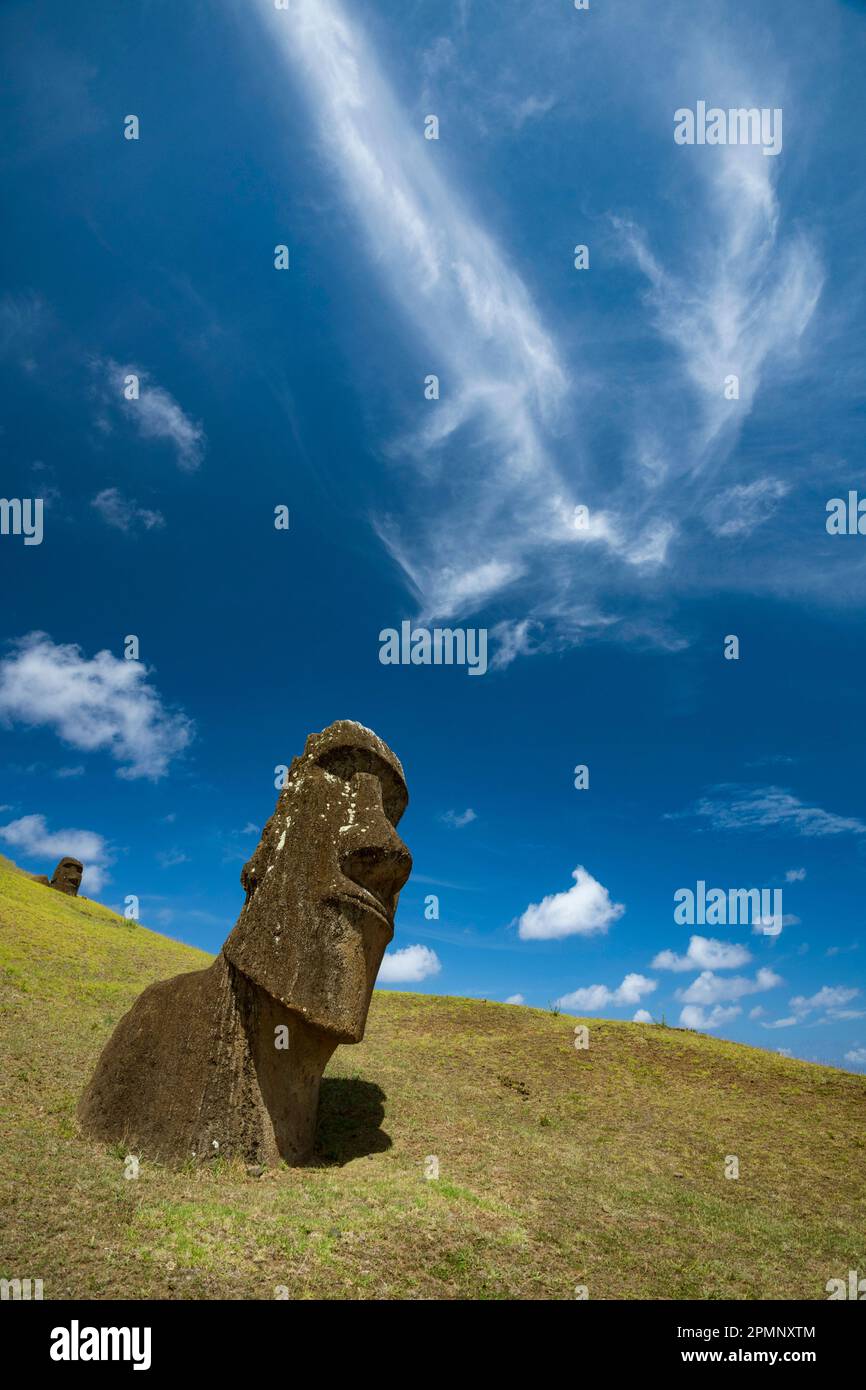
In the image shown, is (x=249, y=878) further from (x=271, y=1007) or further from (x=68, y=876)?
(x=68, y=876)

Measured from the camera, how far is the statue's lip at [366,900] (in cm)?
1048

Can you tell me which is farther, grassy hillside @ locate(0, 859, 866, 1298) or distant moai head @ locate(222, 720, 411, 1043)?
distant moai head @ locate(222, 720, 411, 1043)

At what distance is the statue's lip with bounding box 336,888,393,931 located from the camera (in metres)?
10.5

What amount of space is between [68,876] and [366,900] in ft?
125

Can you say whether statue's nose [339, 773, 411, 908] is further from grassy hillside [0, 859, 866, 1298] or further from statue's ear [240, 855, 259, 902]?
grassy hillside [0, 859, 866, 1298]

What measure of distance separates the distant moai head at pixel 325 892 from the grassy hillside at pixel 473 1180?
1.58 m

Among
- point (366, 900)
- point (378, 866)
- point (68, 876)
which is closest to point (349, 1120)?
point (366, 900)

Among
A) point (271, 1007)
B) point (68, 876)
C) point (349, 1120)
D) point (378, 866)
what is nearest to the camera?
point (271, 1007)

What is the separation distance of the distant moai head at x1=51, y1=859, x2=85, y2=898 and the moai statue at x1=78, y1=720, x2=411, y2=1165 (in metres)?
35.2

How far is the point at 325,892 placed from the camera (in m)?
10.5

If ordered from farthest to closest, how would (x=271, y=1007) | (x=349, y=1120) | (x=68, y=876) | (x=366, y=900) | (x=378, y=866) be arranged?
(x=68, y=876) < (x=349, y=1120) < (x=378, y=866) < (x=366, y=900) < (x=271, y=1007)

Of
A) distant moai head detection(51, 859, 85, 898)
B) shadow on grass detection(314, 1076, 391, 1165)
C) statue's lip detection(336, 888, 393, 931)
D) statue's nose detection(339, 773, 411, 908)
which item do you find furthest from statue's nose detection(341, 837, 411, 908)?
distant moai head detection(51, 859, 85, 898)

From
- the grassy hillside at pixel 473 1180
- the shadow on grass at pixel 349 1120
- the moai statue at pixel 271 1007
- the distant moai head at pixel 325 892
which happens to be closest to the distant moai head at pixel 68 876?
the grassy hillside at pixel 473 1180
